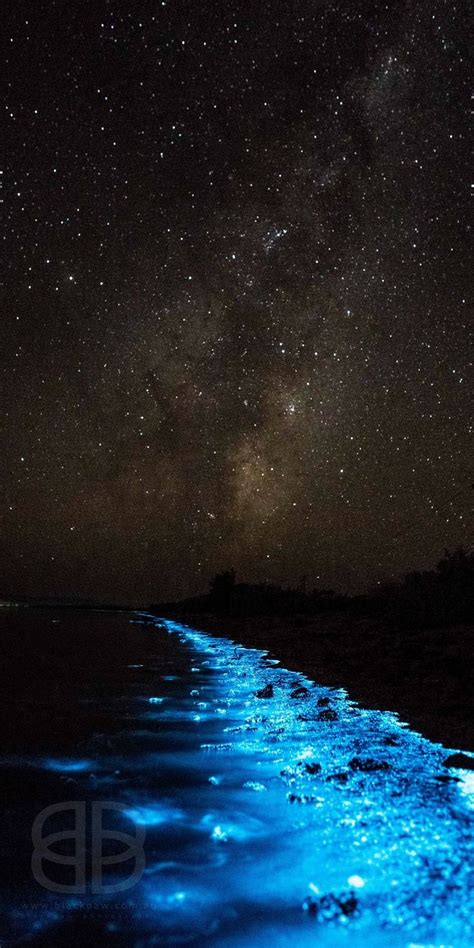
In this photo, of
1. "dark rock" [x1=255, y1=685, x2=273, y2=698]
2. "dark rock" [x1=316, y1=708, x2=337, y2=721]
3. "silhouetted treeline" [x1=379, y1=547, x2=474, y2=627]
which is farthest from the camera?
"silhouetted treeline" [x1=379, y1=547, x2=474, y2=627]

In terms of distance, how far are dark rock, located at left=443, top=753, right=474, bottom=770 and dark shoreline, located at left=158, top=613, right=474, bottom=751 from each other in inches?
21.8

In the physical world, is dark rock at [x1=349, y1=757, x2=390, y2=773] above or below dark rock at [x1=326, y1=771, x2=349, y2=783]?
below

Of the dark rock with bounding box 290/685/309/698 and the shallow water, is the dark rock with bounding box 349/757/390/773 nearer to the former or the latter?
the shallow water

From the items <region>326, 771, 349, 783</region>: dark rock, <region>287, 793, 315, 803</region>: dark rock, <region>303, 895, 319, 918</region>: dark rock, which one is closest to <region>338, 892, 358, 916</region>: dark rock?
<region>303, 895, 319, 918</region>: dark rock

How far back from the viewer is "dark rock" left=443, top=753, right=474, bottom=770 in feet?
16.5

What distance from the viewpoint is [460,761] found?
16.8 ft

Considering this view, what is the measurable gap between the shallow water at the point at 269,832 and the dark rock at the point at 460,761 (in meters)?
0.11

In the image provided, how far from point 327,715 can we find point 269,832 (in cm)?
390

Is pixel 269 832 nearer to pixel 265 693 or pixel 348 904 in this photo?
pixel 348 904

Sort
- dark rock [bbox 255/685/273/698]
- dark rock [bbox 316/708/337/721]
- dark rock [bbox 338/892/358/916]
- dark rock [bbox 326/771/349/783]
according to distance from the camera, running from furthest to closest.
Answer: dark rock [bbox 255/685/273/698] → dark rock [bbox 316/708/337/721] → dark rock [bbox 326/771/349/783] → dark rock [bbox 338/892/358/916]

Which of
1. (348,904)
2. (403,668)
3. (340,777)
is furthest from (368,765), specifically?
(403,668)

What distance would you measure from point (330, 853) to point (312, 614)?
103 feet

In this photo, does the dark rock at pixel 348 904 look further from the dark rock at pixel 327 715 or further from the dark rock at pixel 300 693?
the dark rock at pixel 300 693

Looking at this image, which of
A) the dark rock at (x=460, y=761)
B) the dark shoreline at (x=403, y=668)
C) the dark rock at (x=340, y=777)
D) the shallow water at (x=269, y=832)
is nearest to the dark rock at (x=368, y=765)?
the shallow water at (x=269, y=832)
